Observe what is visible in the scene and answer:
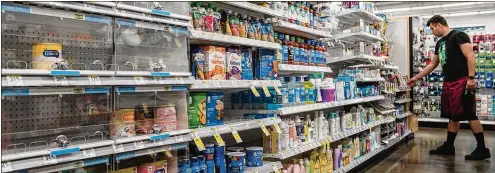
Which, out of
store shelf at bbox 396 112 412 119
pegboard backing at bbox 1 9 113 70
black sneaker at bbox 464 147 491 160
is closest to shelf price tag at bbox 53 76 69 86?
pegboard backing at bbox 1 9 113 70

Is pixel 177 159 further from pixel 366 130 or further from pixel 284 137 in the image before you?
pixel 366 130

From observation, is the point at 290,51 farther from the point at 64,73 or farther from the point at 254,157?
the point at 64,73

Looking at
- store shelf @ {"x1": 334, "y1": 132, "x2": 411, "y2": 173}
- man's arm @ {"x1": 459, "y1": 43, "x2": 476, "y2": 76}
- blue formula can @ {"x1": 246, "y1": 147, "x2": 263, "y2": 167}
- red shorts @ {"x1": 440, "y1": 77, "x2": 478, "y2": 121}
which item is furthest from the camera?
red shorts @ {"x1": 440, "y1": 77, "x2": 478, "y2": 121}

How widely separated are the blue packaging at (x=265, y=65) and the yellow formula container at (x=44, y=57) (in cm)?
164

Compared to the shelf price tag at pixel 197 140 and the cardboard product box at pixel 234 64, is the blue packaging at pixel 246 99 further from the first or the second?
the shelf price tag at pixel 197 140

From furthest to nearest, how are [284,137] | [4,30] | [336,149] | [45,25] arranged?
1. [336,149]
2. [284,137]
3. [45,25]
4. [4,30]

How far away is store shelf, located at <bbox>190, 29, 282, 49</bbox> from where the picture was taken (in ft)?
8.02

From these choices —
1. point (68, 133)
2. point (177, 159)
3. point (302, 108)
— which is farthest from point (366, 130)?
point (68, 133)

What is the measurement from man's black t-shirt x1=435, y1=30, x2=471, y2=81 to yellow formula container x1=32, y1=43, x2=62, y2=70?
542 centimetres

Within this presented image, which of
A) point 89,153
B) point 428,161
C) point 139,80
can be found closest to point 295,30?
point 139,80

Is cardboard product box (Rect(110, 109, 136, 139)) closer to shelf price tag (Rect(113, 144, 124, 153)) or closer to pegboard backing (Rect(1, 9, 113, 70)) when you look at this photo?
shelf price tag (Rect(113, 144, 124, 153))

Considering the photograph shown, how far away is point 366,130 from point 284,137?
2.51 m

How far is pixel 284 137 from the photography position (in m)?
3.34

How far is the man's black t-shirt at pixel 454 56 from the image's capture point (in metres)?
5.66
